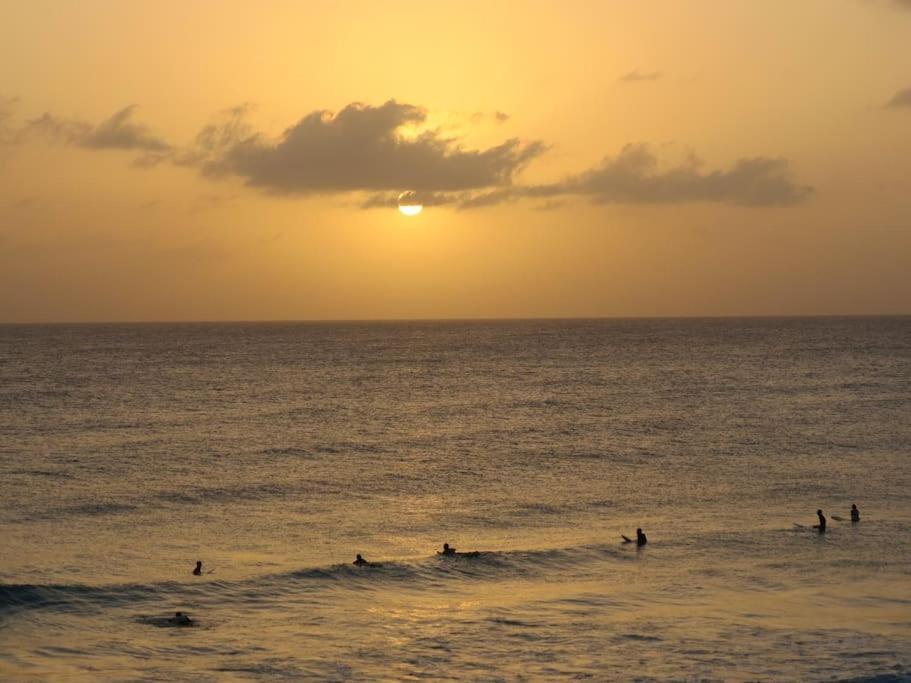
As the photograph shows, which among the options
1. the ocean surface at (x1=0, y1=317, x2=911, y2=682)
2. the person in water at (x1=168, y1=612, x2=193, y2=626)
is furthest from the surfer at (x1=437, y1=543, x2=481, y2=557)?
the person in water at (x1=168, y1=612, x2=193, y2=626)

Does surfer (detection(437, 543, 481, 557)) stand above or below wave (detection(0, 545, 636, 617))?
above

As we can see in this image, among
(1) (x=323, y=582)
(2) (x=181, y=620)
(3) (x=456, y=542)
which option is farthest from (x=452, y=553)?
(2) (x=181, y=620)

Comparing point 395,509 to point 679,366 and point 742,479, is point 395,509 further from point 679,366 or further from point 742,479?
point 679,366

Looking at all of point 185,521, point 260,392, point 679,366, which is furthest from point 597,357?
point 185,521

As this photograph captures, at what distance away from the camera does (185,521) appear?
158ft

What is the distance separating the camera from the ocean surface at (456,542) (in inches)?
1172

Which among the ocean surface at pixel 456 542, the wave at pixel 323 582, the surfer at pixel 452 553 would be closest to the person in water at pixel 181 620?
the ocean surface at pixel 456 542

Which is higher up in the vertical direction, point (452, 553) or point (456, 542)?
point (452, 553)

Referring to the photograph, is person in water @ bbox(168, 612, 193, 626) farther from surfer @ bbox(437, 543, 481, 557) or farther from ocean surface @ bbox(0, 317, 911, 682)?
surfer @ bbox(437, 543, 481, 557)

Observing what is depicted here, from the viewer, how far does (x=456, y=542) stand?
44.6 metres

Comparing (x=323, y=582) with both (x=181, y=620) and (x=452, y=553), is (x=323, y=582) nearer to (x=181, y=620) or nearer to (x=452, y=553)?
(x=452, y=553)

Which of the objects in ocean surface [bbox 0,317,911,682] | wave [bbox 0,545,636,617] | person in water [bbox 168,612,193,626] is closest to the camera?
ocean surface [bbox 0,317,911,682]

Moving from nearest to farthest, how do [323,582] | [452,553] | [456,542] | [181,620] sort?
[181,620] < [323,582] < [452,553] < [456,542]

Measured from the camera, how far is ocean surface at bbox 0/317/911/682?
29766 mm
